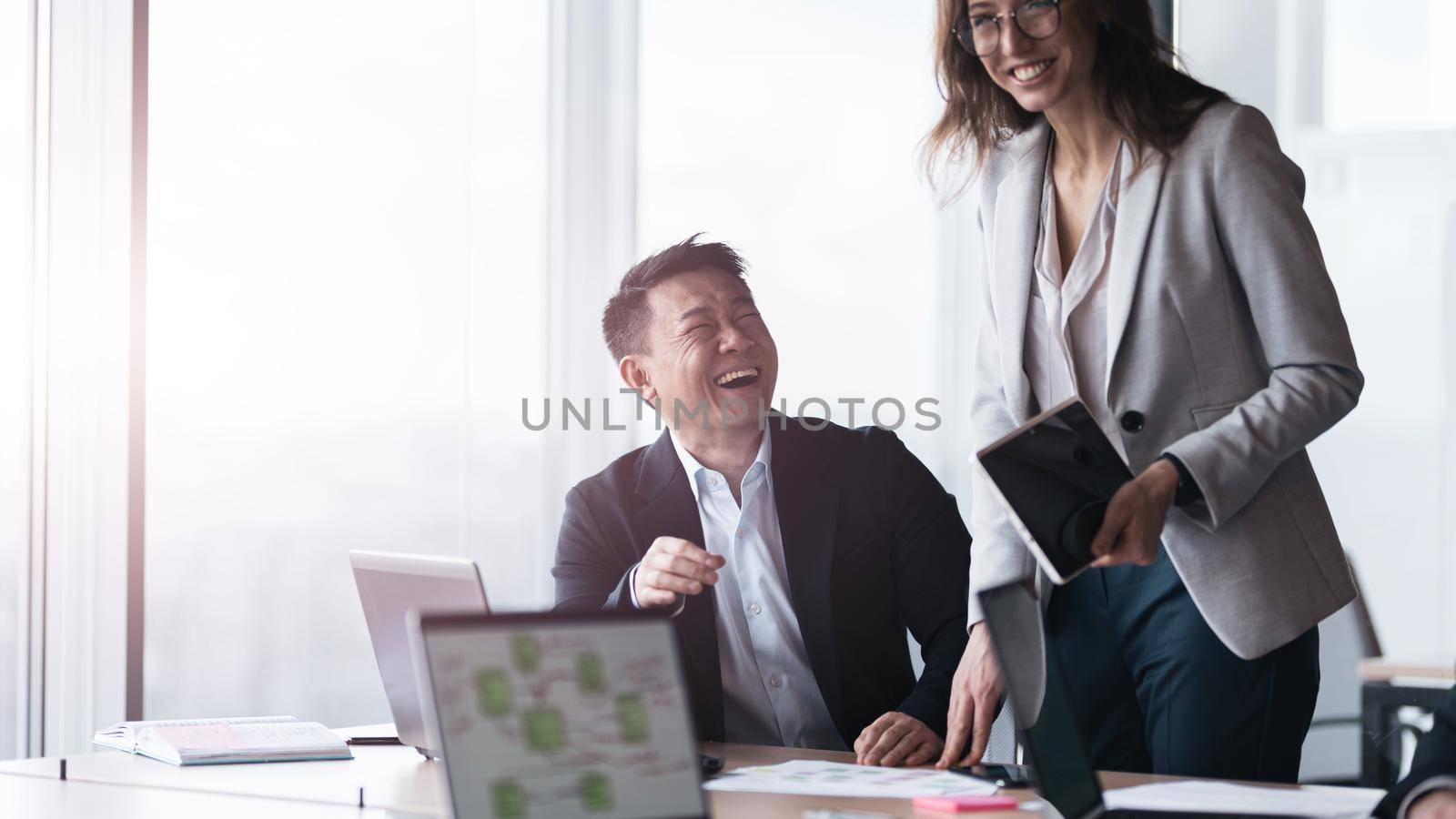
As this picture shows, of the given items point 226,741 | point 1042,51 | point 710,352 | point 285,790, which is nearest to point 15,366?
point 226,741

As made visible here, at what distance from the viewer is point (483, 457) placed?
355 cm

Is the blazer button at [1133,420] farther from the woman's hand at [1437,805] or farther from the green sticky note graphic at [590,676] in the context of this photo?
the green sticky note graphic at [590,676]

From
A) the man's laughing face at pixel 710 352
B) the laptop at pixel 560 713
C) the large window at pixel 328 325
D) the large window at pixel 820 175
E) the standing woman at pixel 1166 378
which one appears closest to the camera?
the laptop at pixel 560 713

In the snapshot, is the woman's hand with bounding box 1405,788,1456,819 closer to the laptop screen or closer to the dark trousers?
the laptop screen

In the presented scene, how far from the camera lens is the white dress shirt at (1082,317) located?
5.81 ft

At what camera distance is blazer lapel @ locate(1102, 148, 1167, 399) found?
1708 millimetres

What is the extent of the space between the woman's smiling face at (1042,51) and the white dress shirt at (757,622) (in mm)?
828

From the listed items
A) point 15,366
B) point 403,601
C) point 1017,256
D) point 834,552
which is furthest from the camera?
point 15,366

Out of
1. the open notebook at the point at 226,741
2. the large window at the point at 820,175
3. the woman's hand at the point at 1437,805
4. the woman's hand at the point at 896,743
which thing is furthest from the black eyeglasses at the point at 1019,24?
the large window at the point at 820,175

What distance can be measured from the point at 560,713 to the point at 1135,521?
2.45 feet

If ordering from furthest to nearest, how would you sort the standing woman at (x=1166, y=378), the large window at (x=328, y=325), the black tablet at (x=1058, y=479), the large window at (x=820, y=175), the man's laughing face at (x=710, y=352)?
1. the large window at (x=820, y=175)
2. the large window at (x=328, y=325)
3. the man's laughing face at (x=710, y=352)
4. the standing woman at (x=1166, y=378)
5. the black tablet at (x=1058, y=479)

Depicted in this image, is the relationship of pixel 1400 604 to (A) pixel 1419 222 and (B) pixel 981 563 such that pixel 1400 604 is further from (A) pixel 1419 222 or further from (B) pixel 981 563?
(B) pixel 981 563

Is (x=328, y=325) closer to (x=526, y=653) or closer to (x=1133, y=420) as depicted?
(x=1133, y=420)

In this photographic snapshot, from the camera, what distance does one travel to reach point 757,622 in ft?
7.54
